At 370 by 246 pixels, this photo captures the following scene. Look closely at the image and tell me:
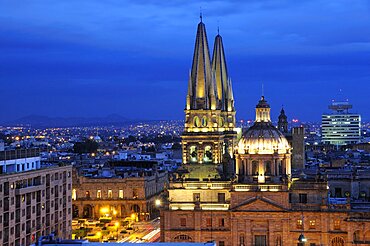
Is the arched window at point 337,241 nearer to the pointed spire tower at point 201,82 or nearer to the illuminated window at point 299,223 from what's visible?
the illuminated window at point 299,223

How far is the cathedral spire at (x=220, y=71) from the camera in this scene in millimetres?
120625

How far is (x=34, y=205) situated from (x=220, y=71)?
3893 centimetres

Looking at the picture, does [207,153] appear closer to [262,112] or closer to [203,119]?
[203,119]

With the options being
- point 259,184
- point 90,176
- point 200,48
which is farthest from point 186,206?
point 90,176

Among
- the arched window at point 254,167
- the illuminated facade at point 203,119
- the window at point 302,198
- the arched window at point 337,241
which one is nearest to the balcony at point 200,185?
the arched window at point 254,167

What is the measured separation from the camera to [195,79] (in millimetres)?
112062

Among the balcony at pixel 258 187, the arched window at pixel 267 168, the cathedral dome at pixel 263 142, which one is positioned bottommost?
the balcony at pixel 258 187

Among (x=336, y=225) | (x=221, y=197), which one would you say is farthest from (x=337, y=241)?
(x=221, y=197)

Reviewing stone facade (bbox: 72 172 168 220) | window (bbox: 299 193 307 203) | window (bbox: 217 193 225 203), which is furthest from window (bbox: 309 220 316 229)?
stone facade (bbox: 72 172 168 220)

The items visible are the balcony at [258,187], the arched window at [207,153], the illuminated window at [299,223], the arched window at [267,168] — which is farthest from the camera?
the arched window at [207,153]

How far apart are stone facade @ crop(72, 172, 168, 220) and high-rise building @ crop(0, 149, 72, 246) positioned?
34.1 metres

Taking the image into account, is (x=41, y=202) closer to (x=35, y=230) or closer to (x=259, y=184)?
(x=35, y=230)

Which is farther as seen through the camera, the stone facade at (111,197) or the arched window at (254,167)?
the stone facade at (111,197)

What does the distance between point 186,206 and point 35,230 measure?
61.6ft
